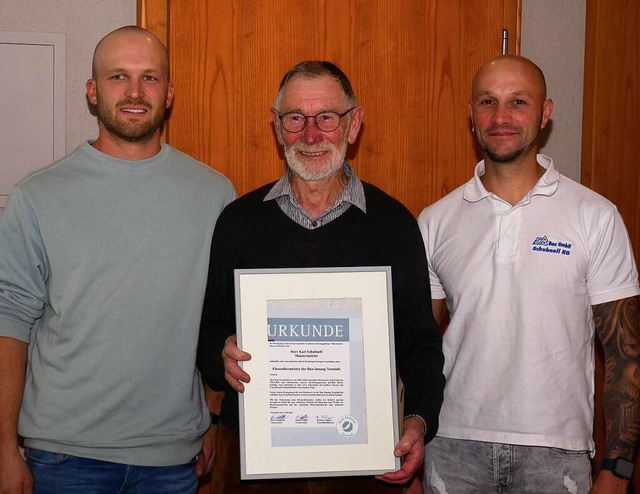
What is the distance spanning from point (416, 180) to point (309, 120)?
3.35ft

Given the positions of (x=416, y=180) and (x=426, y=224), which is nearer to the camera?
(x=426, y=224)

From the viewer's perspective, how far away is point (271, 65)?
328cm

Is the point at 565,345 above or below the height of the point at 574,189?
below

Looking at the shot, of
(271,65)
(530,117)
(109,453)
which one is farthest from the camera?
(271,65)

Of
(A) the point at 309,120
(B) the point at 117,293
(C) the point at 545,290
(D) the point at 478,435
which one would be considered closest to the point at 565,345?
(C) the point at 545,290

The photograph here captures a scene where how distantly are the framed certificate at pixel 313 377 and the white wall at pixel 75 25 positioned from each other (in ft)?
4.19

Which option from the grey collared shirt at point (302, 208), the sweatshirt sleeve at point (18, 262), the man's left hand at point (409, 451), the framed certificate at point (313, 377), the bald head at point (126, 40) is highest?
the bald head at point (126, 40)

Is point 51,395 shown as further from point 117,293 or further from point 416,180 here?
point 416,180

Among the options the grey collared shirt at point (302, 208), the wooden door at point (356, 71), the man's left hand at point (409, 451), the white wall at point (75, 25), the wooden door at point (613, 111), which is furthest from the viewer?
the wooden door at point (613, 111)

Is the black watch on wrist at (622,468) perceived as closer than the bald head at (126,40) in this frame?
Yes

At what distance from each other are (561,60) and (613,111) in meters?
0.33

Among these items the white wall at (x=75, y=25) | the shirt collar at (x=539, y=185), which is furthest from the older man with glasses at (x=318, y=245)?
the white wall at (x=75, y=25)

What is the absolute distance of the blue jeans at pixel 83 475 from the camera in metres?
2.43

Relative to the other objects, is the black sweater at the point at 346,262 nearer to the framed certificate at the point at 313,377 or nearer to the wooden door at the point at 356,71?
the framed certificate at the point at 313,377
